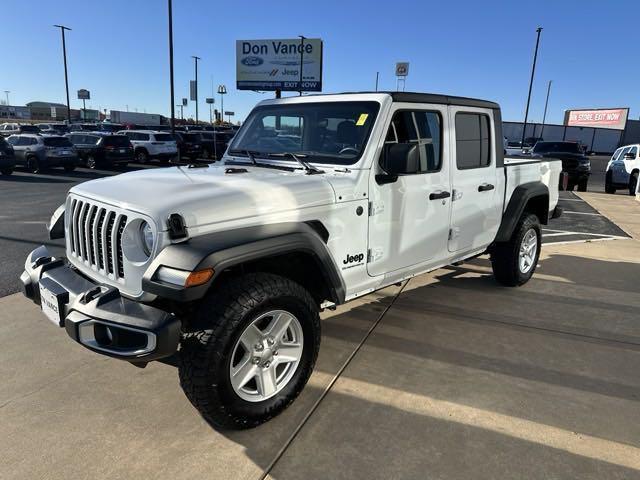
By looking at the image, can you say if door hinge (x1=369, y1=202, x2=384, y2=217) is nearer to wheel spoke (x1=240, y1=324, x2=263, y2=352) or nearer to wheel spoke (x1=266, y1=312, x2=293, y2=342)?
wheel spoke (x1=266, y1=312, x2=293, y2=342)

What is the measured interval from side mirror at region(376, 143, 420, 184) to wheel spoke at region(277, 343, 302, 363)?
1.26 metres

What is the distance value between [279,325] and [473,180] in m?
2.41

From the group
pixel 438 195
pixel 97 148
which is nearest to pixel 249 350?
pixel 438 195

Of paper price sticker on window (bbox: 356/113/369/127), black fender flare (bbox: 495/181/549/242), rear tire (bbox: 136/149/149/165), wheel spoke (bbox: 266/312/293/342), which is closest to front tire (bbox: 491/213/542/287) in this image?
black fender flare (bbox: 495/181/549/242)

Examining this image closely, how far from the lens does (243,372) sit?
2.70 m

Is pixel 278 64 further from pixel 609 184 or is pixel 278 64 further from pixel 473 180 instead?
pixel 473 180

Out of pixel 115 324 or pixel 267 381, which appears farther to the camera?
pixel 267 381

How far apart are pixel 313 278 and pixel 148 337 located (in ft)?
3.86

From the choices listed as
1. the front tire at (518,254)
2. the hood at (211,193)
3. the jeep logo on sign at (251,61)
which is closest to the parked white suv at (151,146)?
the jeep logo on sign at (251,61)

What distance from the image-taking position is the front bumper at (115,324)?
2277 millimetres

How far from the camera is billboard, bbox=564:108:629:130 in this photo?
5775cm

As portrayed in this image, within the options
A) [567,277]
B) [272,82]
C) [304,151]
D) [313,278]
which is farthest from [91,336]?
[272,82]

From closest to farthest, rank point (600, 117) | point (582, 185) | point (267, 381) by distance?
1. point (267, 381)
2. point (582, 185)
3. point (600, 117)

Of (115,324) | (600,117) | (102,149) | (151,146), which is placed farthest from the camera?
(600,117)
